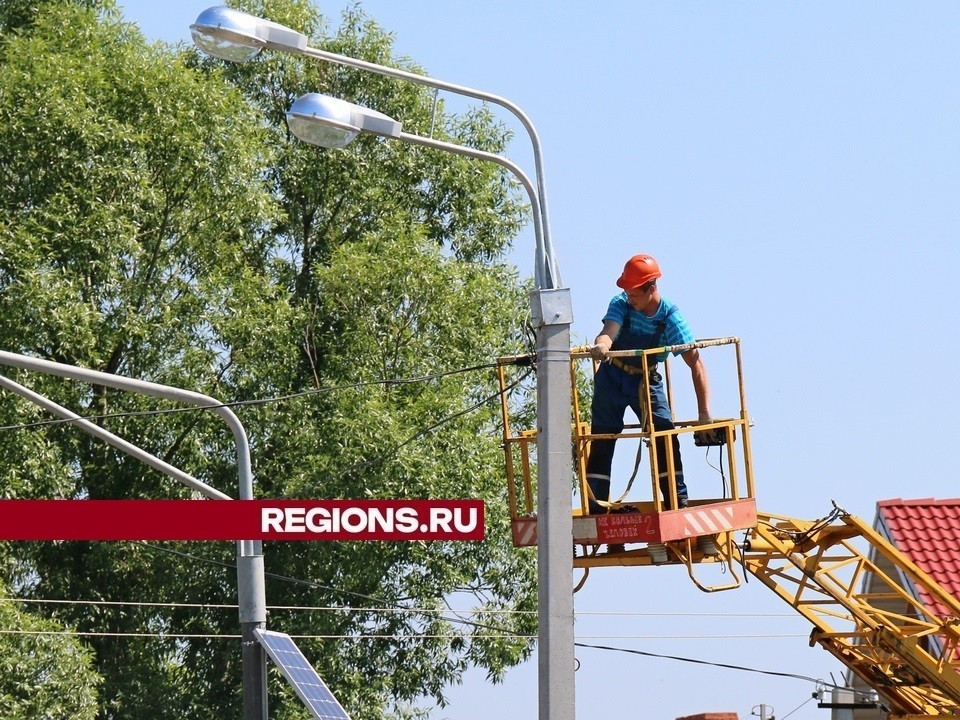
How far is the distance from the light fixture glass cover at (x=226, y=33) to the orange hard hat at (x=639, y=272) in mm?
3609

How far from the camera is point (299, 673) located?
17625 millimetres

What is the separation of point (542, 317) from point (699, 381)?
7.58ft

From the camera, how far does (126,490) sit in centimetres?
2725

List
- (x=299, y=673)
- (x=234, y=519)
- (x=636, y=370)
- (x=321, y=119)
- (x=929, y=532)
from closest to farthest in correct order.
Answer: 1. (x=321, y=119)
2. (x=636, y=370)
3. (x=234, y=519)
4. (x=299, y=673)
5. (x=929, y=532)

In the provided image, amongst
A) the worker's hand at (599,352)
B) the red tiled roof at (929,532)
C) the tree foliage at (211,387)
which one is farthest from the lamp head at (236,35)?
the tree foliage at (211,387)

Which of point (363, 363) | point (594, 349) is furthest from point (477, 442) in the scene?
point (594, 349)

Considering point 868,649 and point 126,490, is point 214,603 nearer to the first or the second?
point 126,490

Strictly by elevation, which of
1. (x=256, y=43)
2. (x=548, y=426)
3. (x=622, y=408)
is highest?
(x=256, y=43)

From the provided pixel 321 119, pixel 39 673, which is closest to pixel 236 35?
pixel 321 119

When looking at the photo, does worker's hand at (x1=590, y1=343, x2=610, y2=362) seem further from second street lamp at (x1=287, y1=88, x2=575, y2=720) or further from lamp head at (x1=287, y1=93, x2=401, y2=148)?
lamp head at (x1=287, y1=93, x2=401, y2=148)

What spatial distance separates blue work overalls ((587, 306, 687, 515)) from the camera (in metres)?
14.4

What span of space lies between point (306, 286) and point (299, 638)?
6.12 metres

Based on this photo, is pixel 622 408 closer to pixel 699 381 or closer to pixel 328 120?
pixel 699 381

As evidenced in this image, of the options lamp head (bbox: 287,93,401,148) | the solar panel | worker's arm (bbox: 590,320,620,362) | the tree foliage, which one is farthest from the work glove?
the tree foliage
